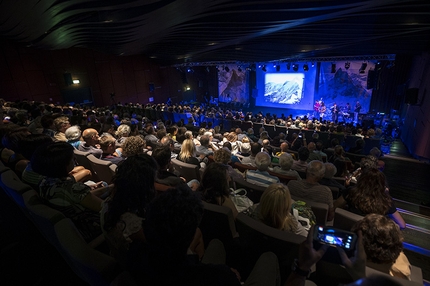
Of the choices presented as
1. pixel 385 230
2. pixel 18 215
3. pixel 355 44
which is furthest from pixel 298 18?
pixel 18 215

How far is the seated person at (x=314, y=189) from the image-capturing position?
2439mm

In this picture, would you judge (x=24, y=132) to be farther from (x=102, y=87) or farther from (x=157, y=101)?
(x=157, y=101)

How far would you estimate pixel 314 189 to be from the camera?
2.51 meters

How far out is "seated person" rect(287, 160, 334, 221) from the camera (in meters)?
2.44

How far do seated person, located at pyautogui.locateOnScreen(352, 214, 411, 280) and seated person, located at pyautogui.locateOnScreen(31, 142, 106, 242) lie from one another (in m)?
1.77

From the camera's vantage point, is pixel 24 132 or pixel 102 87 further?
pixel 102 87

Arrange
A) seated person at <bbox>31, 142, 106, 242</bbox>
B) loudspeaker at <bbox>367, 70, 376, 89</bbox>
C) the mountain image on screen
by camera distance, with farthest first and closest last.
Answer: the mountain image on screen → loudspeaker at <bbox>367, 70, 376, 89</bbox> → seated person at <bbox>31, 142, 106, 242</bbox>

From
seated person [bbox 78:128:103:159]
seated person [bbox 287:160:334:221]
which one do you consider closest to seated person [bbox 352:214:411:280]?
seated person [bbox 287:160:334:221]

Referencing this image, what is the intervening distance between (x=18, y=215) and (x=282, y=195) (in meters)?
2.63

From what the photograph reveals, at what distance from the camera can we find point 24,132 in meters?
2.62

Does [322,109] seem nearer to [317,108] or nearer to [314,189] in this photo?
[317,108]

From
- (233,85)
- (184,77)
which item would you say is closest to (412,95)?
(233,85)

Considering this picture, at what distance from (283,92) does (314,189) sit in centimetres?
1557

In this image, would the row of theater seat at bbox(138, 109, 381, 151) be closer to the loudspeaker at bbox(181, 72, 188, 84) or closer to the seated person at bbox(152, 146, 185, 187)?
the seated person at bbox(152, 146, 185, 187)
